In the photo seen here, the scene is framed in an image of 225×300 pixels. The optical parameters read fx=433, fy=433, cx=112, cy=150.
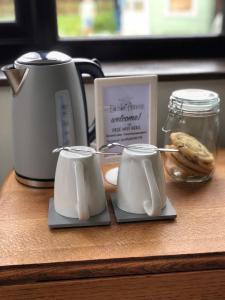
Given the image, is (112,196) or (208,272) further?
(112,196)

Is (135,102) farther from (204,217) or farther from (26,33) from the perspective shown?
(26,33)

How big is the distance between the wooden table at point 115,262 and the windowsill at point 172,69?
0.47 m

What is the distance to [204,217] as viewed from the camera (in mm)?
792

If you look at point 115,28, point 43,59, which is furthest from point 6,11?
point 43,59

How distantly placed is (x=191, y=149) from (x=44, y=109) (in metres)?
0.31

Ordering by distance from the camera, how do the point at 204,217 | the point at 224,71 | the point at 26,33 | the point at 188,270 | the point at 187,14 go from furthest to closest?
the point at 187,14, the point at 26,33, the point at 224,71, the point at 204,217, the point at 188,270

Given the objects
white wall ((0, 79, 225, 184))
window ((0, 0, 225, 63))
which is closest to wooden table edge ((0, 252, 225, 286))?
white wall ((0, 79, 225, 184))

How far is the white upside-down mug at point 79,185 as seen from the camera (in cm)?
73


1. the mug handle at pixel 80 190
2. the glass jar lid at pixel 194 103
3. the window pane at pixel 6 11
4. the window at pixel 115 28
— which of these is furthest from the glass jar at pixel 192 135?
the window pane at pixel 6 11

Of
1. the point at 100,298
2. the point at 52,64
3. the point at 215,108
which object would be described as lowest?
the point at 100,298

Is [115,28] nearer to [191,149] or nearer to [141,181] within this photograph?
[191,149]

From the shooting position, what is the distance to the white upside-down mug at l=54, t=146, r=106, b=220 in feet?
2.40

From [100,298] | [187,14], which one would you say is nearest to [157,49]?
[187,14]

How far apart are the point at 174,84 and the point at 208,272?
572 mm
